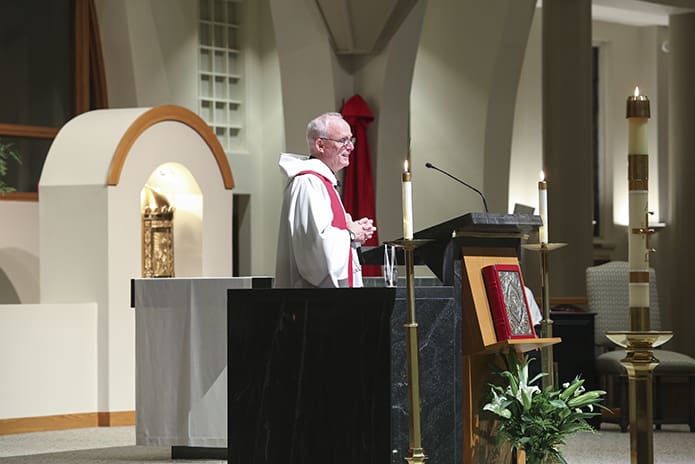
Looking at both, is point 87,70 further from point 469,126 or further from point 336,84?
point 469,126

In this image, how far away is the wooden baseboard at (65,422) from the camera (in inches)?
338

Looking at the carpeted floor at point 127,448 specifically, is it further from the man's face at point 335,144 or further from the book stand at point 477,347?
the man's face at point 335,144

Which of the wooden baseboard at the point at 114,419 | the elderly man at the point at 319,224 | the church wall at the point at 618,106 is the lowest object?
the wooden baseboard at the point at 114,419

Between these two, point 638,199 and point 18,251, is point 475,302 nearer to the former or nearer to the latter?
point 638,199

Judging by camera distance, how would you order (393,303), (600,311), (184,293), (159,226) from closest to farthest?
(393,303)
(184,293)
(600,311)
(159,226)

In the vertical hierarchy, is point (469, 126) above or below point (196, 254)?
above

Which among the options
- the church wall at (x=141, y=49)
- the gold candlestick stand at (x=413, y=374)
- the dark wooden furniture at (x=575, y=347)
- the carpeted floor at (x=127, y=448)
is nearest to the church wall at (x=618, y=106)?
the church wall at (x=141, y=49)

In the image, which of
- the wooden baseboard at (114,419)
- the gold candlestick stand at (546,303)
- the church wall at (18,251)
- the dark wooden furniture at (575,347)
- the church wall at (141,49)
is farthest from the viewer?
the church wall at (141,49)

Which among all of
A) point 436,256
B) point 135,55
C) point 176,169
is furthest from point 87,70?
point 436,256

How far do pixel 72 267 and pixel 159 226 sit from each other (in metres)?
1.09

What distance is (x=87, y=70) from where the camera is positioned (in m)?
11.9

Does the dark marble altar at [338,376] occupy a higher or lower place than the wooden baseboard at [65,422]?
higher

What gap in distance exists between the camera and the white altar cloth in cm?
685

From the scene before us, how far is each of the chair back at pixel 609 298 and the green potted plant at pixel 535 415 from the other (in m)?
4.72
